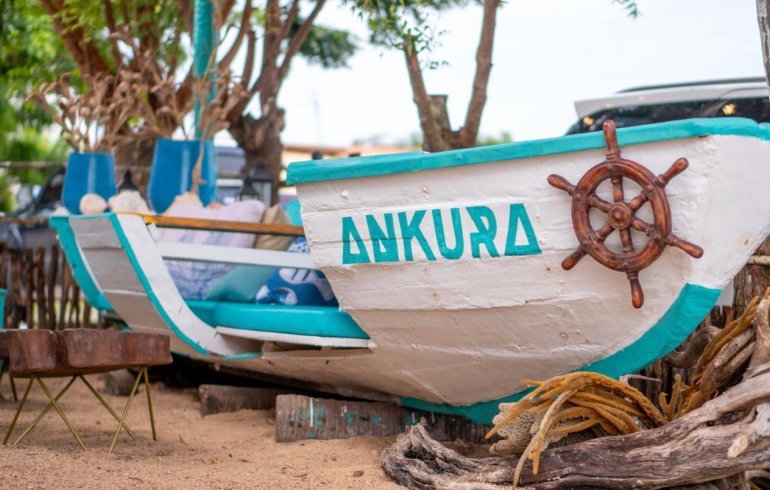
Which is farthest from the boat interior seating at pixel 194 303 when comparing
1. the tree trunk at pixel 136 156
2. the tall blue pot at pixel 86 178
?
the tree trunk at pixel 136 156

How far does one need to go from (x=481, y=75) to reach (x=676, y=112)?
1178mm

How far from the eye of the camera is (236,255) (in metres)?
4.67

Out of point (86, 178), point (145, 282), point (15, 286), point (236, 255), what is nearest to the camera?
point (145, 282)

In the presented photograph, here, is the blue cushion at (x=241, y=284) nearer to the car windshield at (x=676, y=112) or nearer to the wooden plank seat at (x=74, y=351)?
the wooden plank seat at (x=74, y=351)

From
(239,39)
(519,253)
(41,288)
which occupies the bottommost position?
(41,288)

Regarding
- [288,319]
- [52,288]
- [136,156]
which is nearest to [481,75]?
[288,319]

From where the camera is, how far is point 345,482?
3.46 metres

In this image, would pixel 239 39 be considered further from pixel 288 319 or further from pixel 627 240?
pixel 627 240

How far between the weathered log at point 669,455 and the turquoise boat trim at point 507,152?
79 cm

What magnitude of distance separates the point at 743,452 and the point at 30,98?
5244mm

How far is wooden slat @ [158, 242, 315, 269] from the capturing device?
15.2 ft

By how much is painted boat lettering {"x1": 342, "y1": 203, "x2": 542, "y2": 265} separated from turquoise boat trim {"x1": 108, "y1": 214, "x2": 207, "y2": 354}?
1.30 metres

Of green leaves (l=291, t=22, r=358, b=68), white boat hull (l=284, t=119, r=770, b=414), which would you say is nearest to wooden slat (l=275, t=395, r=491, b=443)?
white boat hull (l=284, t=119, r=770, b=414)

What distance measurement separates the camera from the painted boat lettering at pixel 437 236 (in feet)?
10.8
